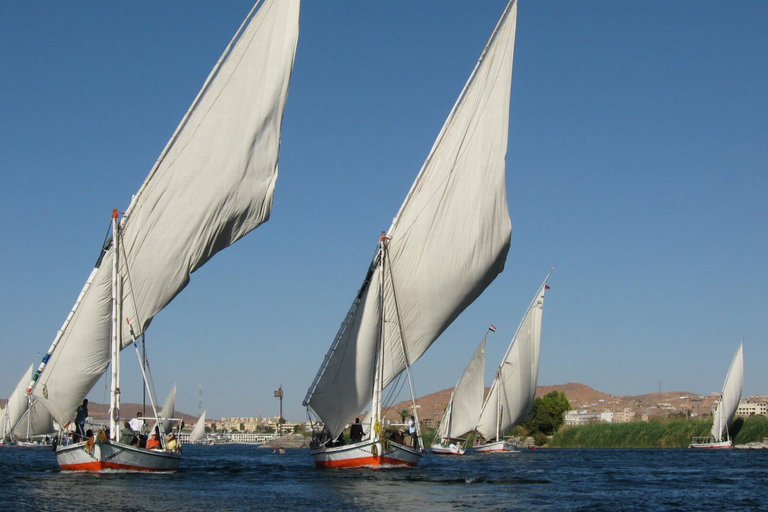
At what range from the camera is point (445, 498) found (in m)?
25.9

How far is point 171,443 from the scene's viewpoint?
32812 mm

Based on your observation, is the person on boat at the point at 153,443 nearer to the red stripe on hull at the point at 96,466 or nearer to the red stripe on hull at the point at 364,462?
the red stripe on hull at the point at 96,466

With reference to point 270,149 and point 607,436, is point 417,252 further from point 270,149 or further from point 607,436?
point 607,436

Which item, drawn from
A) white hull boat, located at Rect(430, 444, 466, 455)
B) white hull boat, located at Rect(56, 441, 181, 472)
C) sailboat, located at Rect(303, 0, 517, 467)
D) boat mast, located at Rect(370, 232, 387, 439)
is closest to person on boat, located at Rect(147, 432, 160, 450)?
white hull boat, located at Rect(56, 441, 181, 472)

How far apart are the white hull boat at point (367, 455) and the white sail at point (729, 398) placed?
167 feet

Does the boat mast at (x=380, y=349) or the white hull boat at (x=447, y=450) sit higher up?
the boat mast at (x=380, y=349)

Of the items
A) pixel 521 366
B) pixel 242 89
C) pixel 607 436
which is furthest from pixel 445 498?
pixel 607 436

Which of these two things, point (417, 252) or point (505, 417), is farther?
point (505, 417)

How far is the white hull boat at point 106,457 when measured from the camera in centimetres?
2881

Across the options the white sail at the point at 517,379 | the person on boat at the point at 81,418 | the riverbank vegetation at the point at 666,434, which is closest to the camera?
the person on boat at the point at 81,418

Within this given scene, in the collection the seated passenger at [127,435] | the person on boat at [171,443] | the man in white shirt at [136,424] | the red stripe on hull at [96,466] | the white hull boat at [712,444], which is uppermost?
the man in white shirt at [136,424]

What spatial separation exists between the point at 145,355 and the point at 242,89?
9232mm

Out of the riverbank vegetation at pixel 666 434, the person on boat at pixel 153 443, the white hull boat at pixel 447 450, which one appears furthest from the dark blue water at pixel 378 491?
the riverbank vegetation at pixel 666 434

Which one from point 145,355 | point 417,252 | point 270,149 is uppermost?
point 270,149
